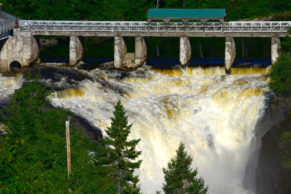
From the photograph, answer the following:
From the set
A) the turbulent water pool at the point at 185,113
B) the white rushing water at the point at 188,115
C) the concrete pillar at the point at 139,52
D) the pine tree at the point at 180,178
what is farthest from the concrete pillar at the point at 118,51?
the pine tree at the point at 180,178

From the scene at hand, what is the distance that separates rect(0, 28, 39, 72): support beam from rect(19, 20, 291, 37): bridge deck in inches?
55.8

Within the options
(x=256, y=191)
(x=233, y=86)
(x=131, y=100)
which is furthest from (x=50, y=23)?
(x=256, y=191)

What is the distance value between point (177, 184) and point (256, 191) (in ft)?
41.6

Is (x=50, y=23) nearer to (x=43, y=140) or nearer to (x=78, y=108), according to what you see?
(x=78, y=108)

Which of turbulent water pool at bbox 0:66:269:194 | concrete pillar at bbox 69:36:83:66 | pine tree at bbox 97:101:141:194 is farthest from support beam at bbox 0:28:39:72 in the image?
pine tree at bbox 97:101:141:194

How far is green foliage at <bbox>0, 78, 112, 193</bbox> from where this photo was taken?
35.4m

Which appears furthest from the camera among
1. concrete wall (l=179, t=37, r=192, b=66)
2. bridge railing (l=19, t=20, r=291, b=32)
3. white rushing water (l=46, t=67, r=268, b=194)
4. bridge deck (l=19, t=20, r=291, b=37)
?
bridge railing (l=19, t=20, r=291, b=32)

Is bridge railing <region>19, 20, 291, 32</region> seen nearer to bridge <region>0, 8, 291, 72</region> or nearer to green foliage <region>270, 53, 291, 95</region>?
bridge <region>0, 8, 291, 72</region>

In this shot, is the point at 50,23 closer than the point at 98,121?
No

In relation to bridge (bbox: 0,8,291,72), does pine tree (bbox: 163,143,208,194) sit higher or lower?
lower

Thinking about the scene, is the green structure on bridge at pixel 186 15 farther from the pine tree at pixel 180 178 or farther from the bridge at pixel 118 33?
the pine tree at pixel 180 178

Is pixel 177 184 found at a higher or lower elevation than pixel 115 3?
lower

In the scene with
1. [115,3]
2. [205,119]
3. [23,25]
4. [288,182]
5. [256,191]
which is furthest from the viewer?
[115,3]

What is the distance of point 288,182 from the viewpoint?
55594 mm
